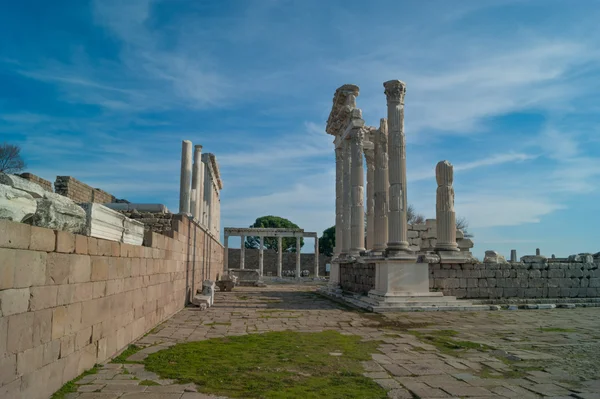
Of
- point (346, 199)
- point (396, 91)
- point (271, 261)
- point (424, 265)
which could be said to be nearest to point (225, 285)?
point (346, 199)

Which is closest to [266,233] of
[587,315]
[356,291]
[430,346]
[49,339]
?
[356,291]

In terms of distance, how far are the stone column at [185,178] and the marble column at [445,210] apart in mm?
8789

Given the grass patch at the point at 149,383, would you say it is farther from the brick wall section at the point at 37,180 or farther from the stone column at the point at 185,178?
the stone column at the point at 185,178

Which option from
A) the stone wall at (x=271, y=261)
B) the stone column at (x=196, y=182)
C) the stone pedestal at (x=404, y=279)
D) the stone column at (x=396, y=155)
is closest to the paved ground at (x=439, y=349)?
the stone pedestal at (x=404, y=279)

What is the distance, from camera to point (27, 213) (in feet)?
15.2

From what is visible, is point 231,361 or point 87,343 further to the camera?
point 231,361

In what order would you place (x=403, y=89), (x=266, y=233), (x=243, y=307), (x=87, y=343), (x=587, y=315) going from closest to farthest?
(x=87, y=343) < (x=587, y=315) < (x=243, y=307) < (x=403, y=89) < (x=266, y=233)

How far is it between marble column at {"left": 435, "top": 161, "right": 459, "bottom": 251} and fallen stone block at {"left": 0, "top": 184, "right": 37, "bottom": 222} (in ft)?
44.4

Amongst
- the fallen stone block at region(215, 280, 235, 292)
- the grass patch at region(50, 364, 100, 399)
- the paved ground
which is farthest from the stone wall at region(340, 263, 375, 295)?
the grass patch at region(50, 364, 100, 399)

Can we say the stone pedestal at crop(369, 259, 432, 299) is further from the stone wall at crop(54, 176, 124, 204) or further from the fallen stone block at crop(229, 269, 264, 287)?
the fallen stone block at crop(229, 269, 264, 287)

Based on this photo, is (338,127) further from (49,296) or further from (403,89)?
(49,296)

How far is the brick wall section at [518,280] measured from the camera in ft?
51.8

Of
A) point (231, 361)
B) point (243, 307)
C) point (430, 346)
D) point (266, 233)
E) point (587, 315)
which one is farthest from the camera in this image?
point (266, 233)

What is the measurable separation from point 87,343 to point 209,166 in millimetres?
23264
